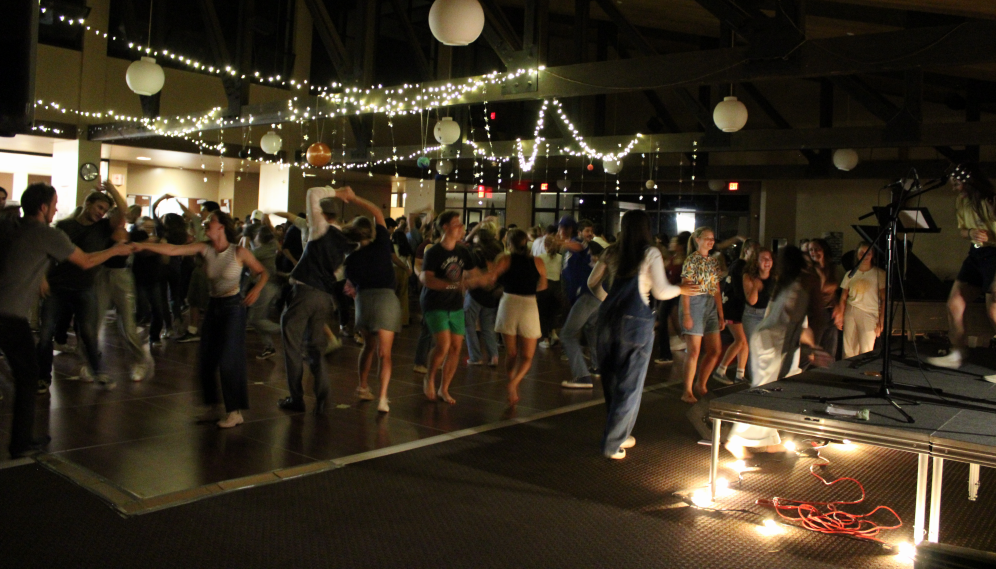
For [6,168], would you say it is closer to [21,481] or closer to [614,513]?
[21,481]

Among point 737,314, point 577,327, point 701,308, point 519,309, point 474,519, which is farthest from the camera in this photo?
point 737,314

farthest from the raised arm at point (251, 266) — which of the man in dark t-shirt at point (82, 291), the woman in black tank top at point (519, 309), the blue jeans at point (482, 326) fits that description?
the blue jeans at point (482, 326)

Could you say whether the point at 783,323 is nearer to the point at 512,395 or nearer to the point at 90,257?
the point at 512,395

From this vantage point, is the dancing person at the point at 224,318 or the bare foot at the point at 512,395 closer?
the dancing person at the point at 224,318

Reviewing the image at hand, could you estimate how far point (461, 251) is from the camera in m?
6.07

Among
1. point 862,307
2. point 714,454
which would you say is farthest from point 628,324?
point 862,307

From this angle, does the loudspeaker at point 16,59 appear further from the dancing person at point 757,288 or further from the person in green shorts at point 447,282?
the dancing person at point 757,288

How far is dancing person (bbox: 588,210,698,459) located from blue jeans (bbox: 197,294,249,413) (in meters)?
2.37

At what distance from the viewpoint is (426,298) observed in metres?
6.07

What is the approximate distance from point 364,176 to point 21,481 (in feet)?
56.9

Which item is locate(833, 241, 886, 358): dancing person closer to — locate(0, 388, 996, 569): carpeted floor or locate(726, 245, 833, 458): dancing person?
locate(726, 245, 833, 458): dancing person

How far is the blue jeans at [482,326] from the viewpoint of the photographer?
835 centimetres

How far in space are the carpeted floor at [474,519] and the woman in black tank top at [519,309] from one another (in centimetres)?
139

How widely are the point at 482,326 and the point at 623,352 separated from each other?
3873mm
